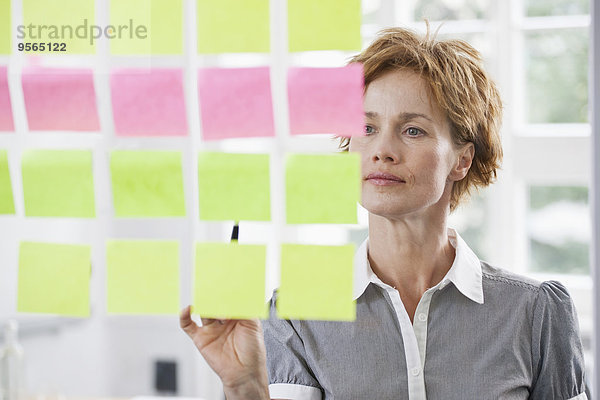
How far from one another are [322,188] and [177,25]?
0.19 m

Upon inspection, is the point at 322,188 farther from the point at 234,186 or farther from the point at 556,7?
the point at 556,7

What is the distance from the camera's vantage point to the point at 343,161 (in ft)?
1.87

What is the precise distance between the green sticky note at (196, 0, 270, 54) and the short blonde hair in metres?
0.16

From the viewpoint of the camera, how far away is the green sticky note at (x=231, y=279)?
0.60 meters

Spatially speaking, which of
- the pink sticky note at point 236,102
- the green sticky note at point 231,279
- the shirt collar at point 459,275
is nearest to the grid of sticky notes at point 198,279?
the green sticky note at point 231,279

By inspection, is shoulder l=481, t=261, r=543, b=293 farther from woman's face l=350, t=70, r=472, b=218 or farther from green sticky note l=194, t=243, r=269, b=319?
green sticky note l=194, t=243, r=269, b=319

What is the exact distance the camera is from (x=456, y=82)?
2.48 feet

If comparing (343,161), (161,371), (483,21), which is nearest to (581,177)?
(483,21)

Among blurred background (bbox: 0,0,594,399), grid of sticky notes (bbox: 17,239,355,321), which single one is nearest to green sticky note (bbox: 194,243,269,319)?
grid of sticky notes (bbox: 17,239,355,321)

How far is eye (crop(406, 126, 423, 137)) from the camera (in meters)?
0.72

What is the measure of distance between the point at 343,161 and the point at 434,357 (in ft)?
1.02

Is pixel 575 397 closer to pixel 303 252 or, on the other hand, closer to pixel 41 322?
pixel 303 252

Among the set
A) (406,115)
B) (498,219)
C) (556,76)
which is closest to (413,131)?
(406,115)

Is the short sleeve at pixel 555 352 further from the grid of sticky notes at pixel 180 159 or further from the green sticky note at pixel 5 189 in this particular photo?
the green sticky note at pixel 5 189
